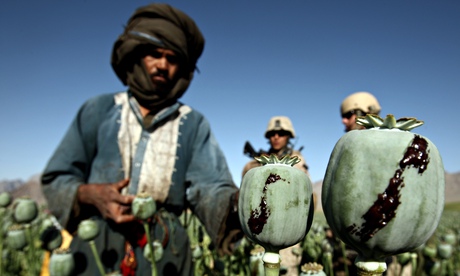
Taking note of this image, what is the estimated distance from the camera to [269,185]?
1.61 feet

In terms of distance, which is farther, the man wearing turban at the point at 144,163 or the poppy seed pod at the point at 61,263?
the man wearing turban at the point at 144,163

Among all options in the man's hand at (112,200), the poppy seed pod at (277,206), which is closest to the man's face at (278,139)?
the man's hand at (112,200)

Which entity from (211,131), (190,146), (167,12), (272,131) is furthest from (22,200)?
(272,131)

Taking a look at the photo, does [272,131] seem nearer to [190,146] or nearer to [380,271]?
[190,146]

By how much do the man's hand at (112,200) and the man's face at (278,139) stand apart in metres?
2.62

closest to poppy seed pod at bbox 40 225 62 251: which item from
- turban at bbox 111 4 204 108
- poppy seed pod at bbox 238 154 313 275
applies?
turban at bbox 111 4 204 108

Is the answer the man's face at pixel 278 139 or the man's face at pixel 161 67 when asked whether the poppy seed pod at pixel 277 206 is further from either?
the man's face at pixel 278 139

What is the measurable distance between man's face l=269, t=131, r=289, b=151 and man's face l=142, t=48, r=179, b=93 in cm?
217

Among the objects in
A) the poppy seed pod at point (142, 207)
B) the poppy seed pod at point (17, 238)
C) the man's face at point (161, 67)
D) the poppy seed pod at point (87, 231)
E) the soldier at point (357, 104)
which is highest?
the man's face at point (161, 67)

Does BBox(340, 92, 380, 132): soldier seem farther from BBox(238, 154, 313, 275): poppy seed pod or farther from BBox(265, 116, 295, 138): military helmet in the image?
BBox(238, 154, 313, 275): poppy seed pod

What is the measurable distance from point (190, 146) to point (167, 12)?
34.8 inches

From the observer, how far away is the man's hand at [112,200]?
1.66 meters

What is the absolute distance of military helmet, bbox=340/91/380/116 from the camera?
10.0 feet

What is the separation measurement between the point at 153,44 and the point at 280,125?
7.89 feet
